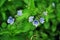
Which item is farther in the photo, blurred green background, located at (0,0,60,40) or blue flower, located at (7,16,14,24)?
blue flower, located at (7,16,14,24)

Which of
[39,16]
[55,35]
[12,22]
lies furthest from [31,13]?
[55,35]

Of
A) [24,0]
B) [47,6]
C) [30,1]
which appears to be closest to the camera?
[30,1]

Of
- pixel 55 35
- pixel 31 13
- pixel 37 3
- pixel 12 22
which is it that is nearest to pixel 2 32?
pixel 12 22

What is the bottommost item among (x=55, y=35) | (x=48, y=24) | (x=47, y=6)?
(x=55, y=35)

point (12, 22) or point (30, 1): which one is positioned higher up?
point (30, 1)

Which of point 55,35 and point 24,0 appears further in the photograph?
point 55,35

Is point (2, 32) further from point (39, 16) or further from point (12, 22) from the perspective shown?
→ point (39, 16)

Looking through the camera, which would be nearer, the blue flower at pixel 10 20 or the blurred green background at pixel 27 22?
the blurred green background at pixel 27 22

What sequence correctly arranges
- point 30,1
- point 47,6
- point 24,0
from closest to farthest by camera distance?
1. point 30,1
2. point 24,0
3. point 47,6

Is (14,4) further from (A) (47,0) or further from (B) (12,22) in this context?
(A) (47,0)
